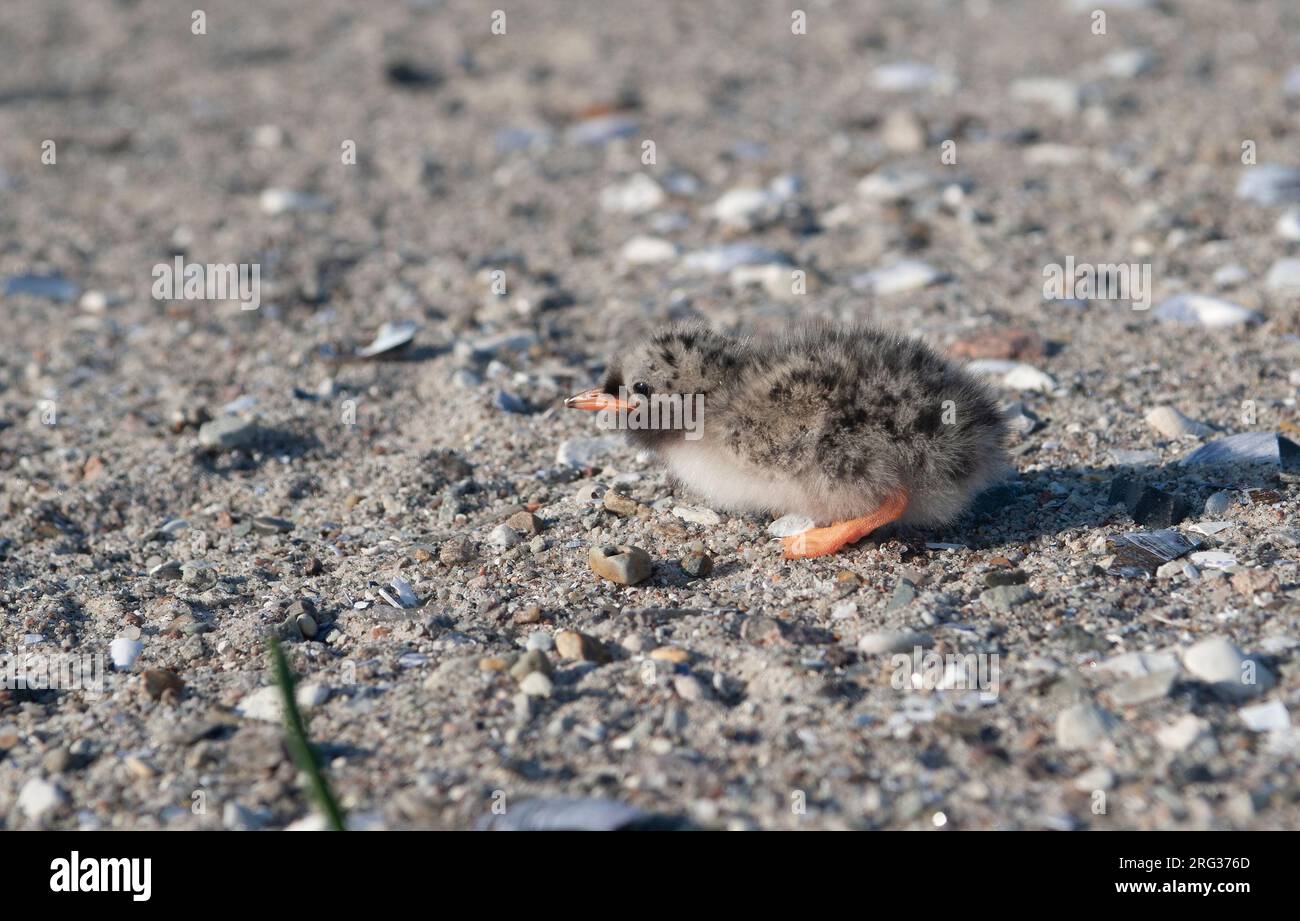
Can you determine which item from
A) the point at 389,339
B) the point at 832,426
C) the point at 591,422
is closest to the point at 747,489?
the point at 832,426

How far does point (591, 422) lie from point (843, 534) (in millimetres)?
1409

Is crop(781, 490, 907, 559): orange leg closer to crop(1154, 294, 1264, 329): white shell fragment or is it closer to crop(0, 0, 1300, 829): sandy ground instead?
crop(0, 0, 1300, 829): sandy ground

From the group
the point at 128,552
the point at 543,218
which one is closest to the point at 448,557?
the point at 128,552

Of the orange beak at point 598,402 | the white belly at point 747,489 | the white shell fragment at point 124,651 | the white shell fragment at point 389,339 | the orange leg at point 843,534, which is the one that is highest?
the white shell fragment at point 389,339

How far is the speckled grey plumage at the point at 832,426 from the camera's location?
371cm

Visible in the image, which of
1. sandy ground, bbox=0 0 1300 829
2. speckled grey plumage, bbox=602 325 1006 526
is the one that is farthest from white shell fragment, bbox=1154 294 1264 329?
speckled grey plumage, bbox=602 325 1006 526

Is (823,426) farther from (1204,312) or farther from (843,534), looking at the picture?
(1204,312)

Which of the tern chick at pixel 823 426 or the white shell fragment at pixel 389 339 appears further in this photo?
the white shell fragment at pixel 389 339

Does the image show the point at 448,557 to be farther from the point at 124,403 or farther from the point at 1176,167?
the point at 1176,167

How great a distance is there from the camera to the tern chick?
3715 mm

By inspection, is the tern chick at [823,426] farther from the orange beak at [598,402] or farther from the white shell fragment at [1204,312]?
the white shell fragment at [1204,312]

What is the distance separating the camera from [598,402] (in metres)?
4.13

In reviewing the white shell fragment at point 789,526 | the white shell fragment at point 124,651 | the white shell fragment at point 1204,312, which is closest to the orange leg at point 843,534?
the white shell fragment at point 789,526

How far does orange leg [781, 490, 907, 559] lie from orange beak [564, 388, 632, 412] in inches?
27.1
